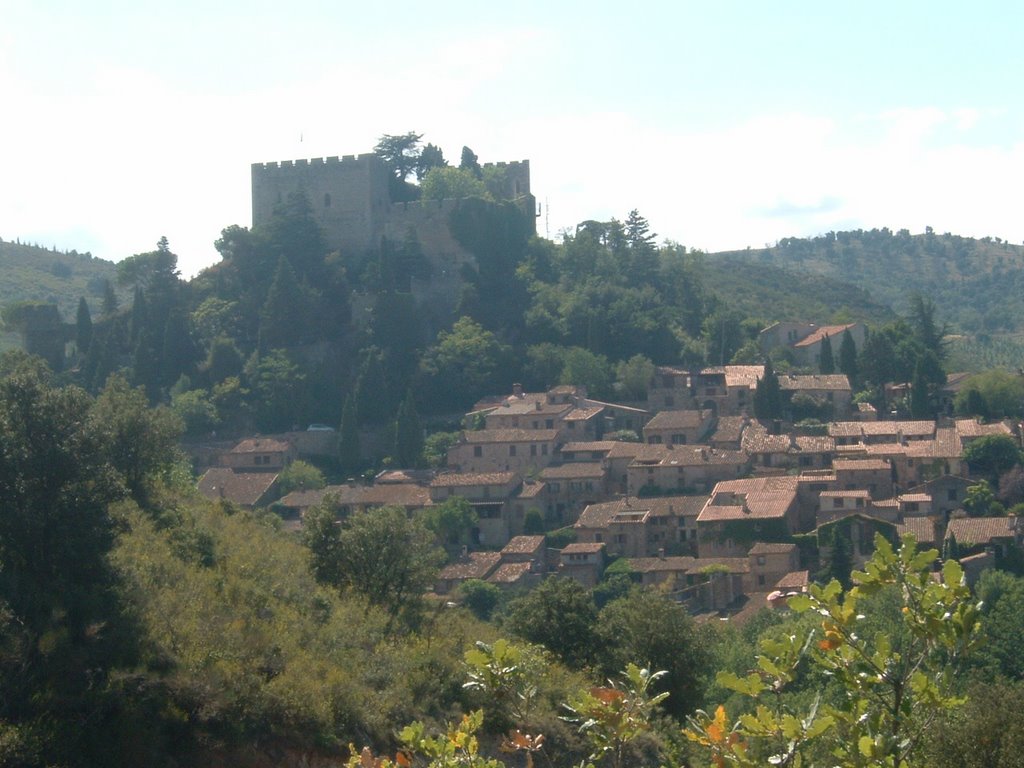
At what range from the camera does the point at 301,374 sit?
56625 millimetres

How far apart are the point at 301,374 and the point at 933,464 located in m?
22.1

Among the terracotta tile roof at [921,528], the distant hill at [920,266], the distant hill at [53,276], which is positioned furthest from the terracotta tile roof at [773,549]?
the distant hill at [920,266]

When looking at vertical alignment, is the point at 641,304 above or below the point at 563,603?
above

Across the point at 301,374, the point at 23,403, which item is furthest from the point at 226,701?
the point at 301,374

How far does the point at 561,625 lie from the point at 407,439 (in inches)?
1102

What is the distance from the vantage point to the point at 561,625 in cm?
2583

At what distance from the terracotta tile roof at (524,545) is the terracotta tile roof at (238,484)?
8328mm

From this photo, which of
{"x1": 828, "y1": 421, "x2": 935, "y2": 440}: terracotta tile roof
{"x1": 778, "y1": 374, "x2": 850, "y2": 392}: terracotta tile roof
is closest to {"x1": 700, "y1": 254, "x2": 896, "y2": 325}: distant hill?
{"x1": 778, "y1": 374, "x2": 850, "y2": 392}: terracotta tile roof

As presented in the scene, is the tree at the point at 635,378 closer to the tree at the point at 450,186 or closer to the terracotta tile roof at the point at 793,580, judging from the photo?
the tree at the point at 450,186

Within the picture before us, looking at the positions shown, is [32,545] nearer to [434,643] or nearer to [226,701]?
[226,701]

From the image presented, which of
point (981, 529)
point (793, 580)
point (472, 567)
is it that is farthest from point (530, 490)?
point (981, 529)

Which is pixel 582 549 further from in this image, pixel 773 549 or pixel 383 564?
pixel 383 564

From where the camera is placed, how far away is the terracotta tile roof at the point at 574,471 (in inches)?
1980

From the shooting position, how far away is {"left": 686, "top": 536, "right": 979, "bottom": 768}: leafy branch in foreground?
24.1 feet
